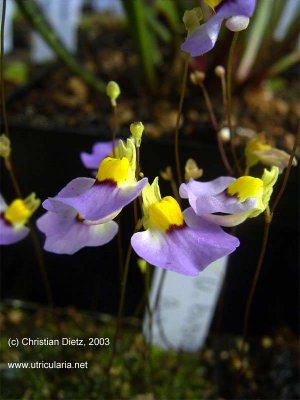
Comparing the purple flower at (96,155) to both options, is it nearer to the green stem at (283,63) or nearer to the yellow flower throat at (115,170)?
the yellow flower throat at (115,170)

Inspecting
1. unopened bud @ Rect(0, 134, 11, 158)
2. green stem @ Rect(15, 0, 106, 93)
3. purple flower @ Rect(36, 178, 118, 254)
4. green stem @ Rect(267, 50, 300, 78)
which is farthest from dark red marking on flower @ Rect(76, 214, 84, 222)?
green stem @ Rect(267, 50, 300, 78)

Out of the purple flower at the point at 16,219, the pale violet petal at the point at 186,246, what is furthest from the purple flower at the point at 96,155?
the pale violet petal at the point at 186,246

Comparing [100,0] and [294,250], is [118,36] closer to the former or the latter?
[100,0]

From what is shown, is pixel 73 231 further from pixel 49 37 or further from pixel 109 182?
pixel 49 37

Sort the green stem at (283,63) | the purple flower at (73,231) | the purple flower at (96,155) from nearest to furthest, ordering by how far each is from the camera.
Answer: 1. the purple flower at (73,231)
2. the purple flower at (96,155)
3. the green stem at (283,63)

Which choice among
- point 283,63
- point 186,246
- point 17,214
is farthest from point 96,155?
point 283,63

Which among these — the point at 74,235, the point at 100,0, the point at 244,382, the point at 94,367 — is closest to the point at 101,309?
the point at 94,367

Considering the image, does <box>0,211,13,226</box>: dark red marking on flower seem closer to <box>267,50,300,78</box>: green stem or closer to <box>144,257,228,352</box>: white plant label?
<box>144,257,228,352</box>: white plant label
